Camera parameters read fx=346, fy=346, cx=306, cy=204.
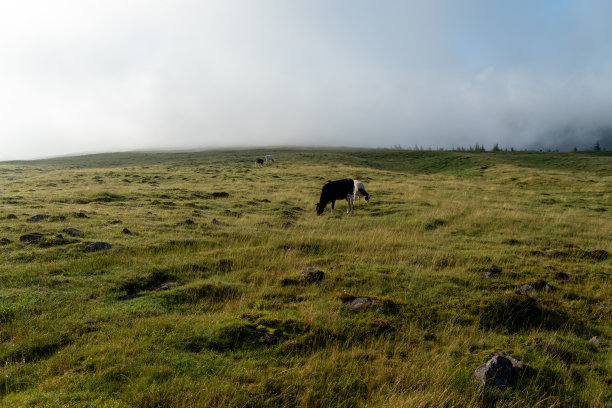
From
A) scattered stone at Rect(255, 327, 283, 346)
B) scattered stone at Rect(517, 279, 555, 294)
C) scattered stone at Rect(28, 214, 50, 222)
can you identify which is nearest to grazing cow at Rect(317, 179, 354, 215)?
scattered stone at Rect(517, 279, 555, 294)

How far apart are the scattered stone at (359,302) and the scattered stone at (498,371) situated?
276 cm

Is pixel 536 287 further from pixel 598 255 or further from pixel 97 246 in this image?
pixel 97 246

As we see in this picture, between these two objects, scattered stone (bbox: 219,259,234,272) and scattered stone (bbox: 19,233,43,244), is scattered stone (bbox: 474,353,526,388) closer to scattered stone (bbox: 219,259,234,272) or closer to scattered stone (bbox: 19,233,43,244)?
scattered stone (bbox: 219,259,234,272)

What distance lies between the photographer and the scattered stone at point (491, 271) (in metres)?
11.0

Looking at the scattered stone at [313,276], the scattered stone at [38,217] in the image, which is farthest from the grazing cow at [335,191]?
the scattered stone at [38,217]

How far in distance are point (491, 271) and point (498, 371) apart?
20.5ft

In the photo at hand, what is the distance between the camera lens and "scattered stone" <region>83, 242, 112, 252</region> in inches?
464

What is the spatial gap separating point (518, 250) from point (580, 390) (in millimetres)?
9503

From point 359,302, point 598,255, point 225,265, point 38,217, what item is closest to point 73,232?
point 38,217

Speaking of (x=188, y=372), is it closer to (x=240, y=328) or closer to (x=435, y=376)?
(x=240, y=328)

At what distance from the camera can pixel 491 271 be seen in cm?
1132

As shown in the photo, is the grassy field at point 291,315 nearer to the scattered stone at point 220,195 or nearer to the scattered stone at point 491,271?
the scattered stone at point 491,271

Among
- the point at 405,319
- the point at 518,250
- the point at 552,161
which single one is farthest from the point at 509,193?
the point at 552,161

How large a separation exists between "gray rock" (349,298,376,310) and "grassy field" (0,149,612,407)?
14 centimetres
